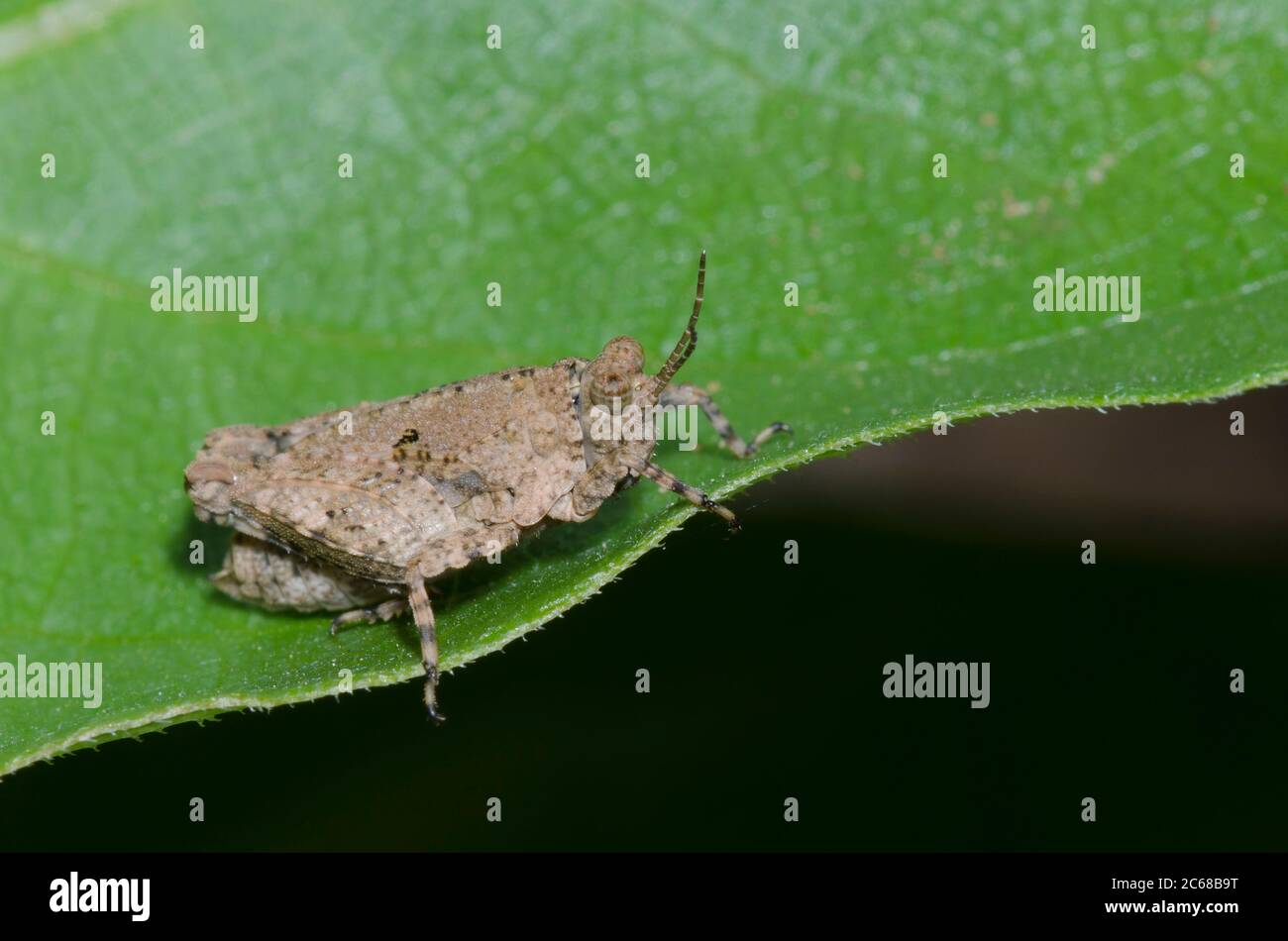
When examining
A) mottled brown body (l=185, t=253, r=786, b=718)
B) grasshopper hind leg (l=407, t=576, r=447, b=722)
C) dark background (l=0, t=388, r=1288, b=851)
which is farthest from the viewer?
dark background (l=0, t=388, r=1288, b=851)

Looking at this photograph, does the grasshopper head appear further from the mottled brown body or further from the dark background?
the dark background

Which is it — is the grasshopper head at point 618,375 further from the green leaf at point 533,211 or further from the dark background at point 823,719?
the dark background at point 823,719

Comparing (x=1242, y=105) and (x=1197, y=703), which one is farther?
(x=1197, y=703)

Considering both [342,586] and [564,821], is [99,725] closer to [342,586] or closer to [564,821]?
[342,586]

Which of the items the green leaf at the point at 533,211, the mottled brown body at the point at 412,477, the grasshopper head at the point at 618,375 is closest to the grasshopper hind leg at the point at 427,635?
the mottled brown body at the point at 412,477

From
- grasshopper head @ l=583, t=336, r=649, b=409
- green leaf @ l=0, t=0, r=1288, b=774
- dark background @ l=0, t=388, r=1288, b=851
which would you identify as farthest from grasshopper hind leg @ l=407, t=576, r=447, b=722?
grasshopper head @ l=583, t=336, r=649, b=409

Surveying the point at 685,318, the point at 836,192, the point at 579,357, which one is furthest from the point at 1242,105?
the point at 579,357
